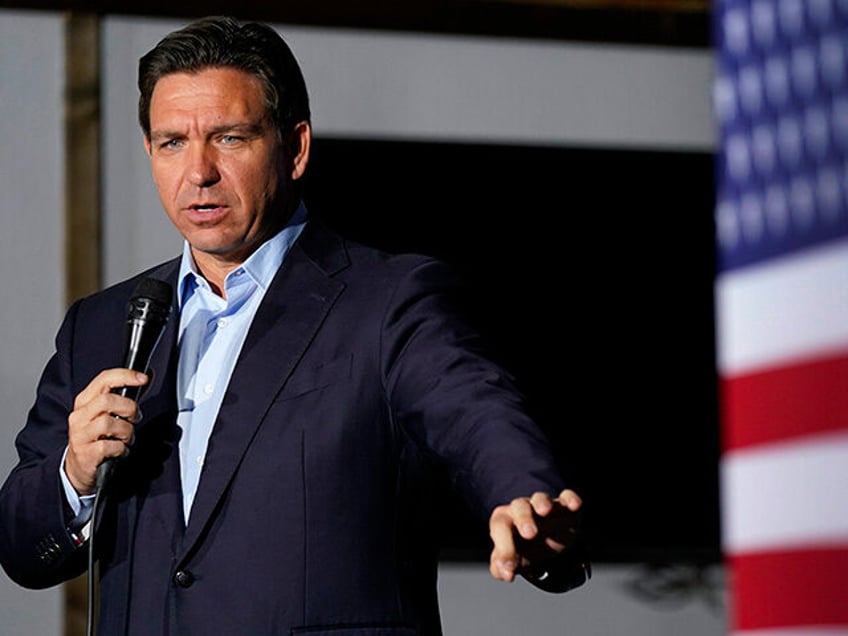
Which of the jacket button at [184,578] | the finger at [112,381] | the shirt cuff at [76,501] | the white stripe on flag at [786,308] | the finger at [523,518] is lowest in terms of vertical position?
the jacket button at [184,578]

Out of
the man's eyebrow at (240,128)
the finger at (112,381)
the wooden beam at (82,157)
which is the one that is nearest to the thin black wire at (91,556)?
the finger at (112,381)

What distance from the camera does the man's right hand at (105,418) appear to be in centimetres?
175

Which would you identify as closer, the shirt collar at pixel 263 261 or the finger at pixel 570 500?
the finger at pixel 570 500

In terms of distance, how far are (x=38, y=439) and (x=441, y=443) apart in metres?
0.60

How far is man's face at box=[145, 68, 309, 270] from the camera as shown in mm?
1942

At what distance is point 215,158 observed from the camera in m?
1.96

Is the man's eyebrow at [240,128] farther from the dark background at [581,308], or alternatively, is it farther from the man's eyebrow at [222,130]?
the dark background at [581,308]

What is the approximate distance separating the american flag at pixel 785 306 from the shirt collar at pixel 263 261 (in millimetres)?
876

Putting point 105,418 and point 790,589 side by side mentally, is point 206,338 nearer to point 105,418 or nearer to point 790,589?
point 105,418

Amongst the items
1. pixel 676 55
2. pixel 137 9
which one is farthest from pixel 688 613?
pixel 137 9

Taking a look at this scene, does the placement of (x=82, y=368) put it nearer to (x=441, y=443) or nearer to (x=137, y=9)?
(x=441, y=443)

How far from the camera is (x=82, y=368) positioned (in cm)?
206

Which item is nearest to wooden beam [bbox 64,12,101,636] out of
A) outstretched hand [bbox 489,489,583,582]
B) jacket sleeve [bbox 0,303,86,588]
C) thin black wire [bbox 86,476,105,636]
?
jacket sleeve [bbox 0,303,86,588]

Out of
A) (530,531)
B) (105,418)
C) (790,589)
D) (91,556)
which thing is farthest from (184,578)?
(790,589)
